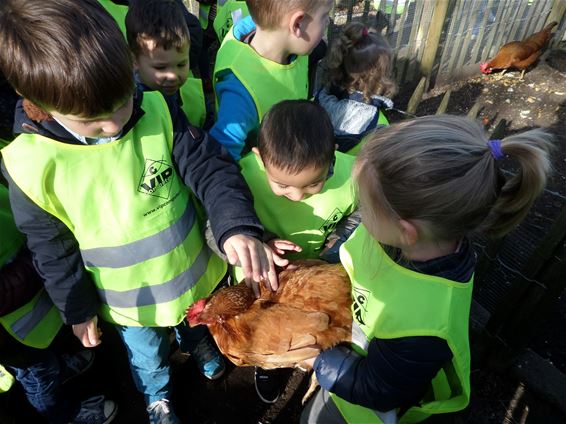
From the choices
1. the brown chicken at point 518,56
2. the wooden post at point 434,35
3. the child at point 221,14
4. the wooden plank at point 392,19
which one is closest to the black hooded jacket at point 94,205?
the child at point 221,14

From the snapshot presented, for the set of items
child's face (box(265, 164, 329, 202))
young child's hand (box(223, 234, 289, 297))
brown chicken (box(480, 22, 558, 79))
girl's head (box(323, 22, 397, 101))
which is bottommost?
brown chicken (box(480, 22, 558, 79))

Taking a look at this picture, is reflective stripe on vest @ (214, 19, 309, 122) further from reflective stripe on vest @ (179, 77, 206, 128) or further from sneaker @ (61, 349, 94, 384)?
sneaker @ (61, 349, 94, 384)

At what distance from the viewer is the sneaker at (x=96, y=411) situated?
7.09 ft

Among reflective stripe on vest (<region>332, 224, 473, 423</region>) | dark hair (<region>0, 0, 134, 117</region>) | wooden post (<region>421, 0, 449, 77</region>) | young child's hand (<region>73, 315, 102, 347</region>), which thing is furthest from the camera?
wooden post (<region>421, 0, 449, 77</region>)

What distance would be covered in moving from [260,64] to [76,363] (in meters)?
2.15

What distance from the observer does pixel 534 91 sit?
5906 millimetres

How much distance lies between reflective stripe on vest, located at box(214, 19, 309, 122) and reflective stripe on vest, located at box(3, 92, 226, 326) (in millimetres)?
593

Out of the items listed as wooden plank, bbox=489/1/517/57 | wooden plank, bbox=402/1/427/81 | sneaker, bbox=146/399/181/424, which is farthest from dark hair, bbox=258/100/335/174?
wooden plank, bbox=489/1/517/57

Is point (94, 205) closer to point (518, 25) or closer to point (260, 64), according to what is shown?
point (260, 64)

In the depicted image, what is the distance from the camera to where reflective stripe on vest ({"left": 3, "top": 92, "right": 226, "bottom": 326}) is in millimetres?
1293

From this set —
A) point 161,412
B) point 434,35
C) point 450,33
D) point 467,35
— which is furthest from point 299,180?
point 467,35

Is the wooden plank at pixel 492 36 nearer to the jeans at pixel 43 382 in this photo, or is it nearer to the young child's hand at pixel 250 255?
the young child's hand at pixel 250 255

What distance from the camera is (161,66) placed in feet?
6.92

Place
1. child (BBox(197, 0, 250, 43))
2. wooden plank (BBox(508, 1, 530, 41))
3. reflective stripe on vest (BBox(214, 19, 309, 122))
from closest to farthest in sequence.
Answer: reflective stripe on vest (BBox(214, 19, 309, 122)) → child (BBox(197, 0, 250, 43)) → wooden plank (BBox(508, 1, 530, 41))
